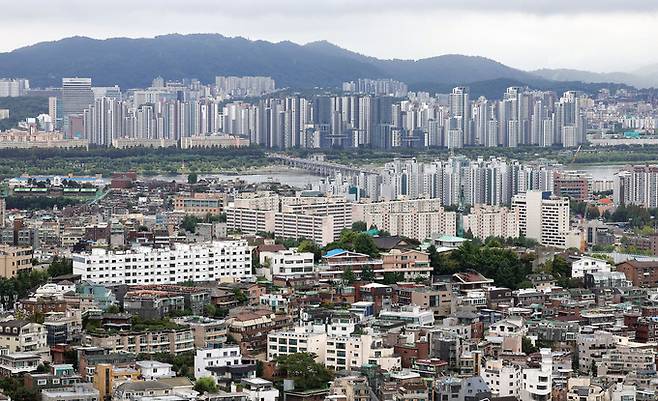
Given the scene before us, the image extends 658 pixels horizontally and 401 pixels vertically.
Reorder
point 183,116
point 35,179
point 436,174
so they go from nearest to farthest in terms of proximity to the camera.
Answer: point 436,174 → point 35,179 → point 183,116

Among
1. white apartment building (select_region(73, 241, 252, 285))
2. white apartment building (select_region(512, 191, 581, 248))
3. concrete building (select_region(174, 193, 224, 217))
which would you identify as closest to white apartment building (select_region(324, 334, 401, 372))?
white apartment building (select_region(73, 241, 252, 285))

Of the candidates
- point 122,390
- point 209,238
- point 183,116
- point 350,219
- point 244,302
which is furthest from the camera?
point 183,116

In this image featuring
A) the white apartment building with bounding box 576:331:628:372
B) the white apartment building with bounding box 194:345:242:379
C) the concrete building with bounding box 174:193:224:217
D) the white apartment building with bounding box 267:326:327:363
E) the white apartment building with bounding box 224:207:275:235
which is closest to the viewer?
the white apartment building with bounding box 194:345:242:379

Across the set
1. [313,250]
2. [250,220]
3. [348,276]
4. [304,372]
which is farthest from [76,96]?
[304,372]

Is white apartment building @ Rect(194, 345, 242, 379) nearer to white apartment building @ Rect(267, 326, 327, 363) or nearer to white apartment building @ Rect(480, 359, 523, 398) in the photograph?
white apartment building @ Rect(267, 326, 327, 363)

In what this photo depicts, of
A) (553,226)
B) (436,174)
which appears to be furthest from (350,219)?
(436,174)

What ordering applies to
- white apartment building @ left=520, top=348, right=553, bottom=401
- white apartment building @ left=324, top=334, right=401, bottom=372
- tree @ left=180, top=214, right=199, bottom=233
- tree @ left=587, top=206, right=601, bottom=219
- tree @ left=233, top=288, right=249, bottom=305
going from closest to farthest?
1. white apartment building @ left=520, top=348, right=553, bottom=401
2. white apartment building @ left=324, top=334, right=401, bottom=372
3. tree @ left=233, top=288, right=249, bottom=305
4. tree @ left=180, top=214, right=199, bottom=233
5. tree @ left=587, top=206, right=601, bottom=219

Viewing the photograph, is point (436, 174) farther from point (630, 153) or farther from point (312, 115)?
point (312, 115)
